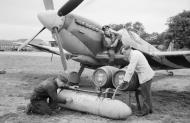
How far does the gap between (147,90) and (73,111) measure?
5.67 ft

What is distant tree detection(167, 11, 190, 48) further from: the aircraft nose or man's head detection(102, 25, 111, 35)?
the aircraft nose

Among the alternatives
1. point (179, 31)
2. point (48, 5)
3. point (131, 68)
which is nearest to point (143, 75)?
point (131, 68)

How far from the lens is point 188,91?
388 inches

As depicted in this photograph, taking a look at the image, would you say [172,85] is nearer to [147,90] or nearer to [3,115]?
[147,90]

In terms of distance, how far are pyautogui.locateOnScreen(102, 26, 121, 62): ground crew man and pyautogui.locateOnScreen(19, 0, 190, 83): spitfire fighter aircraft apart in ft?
0.47

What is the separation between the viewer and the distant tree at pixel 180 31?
39.9 meters

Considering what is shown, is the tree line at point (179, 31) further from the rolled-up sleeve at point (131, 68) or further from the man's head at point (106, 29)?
the rolled-up sleeve at point (131, 68)

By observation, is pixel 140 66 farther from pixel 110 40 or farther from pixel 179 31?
pixel 179 31

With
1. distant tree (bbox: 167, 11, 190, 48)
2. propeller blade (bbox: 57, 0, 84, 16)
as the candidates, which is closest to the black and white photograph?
propeller blade (bbox: 57, 0, 84, 16)

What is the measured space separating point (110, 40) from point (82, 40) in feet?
3.39

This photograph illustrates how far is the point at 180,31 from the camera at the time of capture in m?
40.9

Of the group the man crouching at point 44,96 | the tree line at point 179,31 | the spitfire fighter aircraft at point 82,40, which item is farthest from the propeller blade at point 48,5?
the tree line at point 179,31

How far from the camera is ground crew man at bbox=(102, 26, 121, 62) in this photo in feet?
30.6

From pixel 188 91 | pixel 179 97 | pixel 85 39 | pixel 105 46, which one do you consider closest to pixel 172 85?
pixel 188 91
